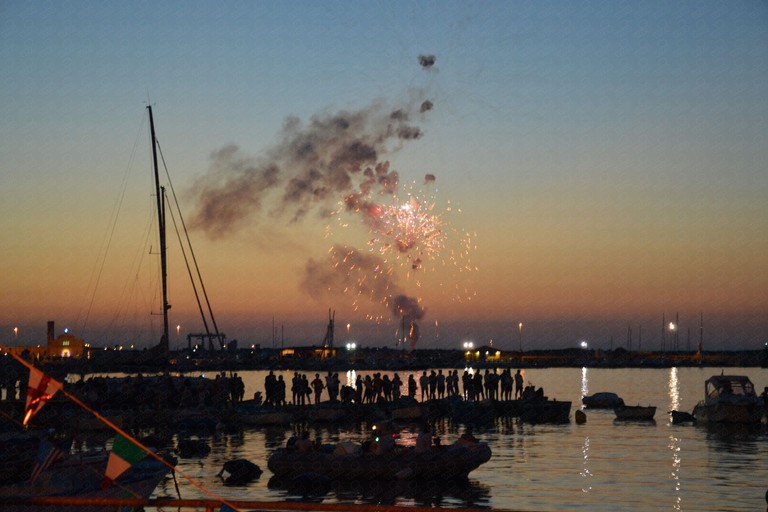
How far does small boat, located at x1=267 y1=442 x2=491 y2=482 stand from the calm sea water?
0.55 m

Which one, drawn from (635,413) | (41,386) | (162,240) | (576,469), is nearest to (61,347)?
(162,240)

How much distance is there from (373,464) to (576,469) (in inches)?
369

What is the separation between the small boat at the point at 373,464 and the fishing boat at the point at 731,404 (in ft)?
84.9

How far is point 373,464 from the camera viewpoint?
32.7 m

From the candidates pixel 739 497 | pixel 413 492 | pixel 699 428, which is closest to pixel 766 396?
pixel 699 428

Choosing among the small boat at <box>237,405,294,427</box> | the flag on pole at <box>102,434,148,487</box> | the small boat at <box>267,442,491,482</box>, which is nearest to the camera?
the flag on pole at <box>102,434,148,487</box>

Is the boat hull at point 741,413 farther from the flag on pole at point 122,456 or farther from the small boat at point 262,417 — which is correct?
the flag on pole at point 122,456

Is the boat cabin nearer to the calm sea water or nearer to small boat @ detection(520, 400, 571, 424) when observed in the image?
the calm sea water

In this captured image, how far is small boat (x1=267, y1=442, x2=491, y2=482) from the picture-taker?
1284 inches

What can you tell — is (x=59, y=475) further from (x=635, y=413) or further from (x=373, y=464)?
(x=635, y=413)

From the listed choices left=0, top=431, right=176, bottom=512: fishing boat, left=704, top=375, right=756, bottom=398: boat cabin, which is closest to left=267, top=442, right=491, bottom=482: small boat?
left=0, top=431, right=176, bottom=512: fishing boat

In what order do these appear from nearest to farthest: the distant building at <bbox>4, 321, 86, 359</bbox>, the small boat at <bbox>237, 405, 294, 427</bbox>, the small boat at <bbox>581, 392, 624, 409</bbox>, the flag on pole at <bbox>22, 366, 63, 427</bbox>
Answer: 1. the flag on pole at <bbox>22, 366, 63, 427</bbox>
2. the small boat at <bbox>237, 405, 294, 427</bbox>
3. the small boat at <bbox>581, 392, 624, 409</bbox>
4. the distant building at <bbox>4, 321, 86, 359</bbox>

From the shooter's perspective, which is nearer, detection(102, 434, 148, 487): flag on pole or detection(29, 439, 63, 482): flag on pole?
detection(102, 434, 148, 487): flag on pole

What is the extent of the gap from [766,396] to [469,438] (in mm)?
28423
